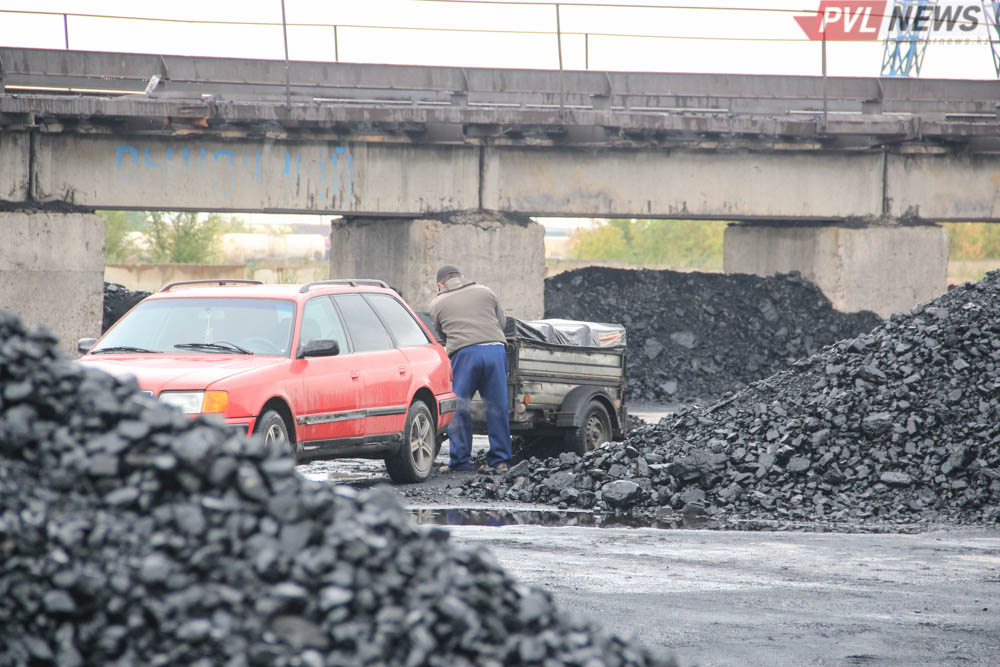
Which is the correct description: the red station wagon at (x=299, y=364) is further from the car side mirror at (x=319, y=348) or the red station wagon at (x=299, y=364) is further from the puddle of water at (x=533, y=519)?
the puddle of water at (x=533, y=519)

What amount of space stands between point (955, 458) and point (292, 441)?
5.57 metres

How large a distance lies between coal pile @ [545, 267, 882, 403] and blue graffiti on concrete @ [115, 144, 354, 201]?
5.66m

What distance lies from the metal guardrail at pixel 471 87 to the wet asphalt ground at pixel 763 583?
42.0 ft

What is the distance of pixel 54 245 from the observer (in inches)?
752

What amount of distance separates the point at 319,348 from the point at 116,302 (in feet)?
50.7

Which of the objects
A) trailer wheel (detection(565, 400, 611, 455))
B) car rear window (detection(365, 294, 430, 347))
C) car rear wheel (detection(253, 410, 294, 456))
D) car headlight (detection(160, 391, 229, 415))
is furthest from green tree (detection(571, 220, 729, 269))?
car headlight (detection(160, 391, 229, 415))

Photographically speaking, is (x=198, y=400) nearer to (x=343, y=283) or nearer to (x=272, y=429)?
(x=272, y=429)

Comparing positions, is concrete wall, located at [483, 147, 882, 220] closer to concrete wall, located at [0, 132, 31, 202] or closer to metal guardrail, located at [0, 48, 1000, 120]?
metal guardrail, located at [0, 48, 1000, 120]

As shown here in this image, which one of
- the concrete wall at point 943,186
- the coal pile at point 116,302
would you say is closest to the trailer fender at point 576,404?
the concrete wall at point 943,186

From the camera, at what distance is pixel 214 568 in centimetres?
366

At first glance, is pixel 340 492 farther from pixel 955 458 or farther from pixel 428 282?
pixel 428 282

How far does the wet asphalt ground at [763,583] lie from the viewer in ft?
18.7

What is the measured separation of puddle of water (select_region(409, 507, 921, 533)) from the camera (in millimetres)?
9438

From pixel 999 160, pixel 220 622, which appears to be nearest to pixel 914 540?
pixel 220 622
